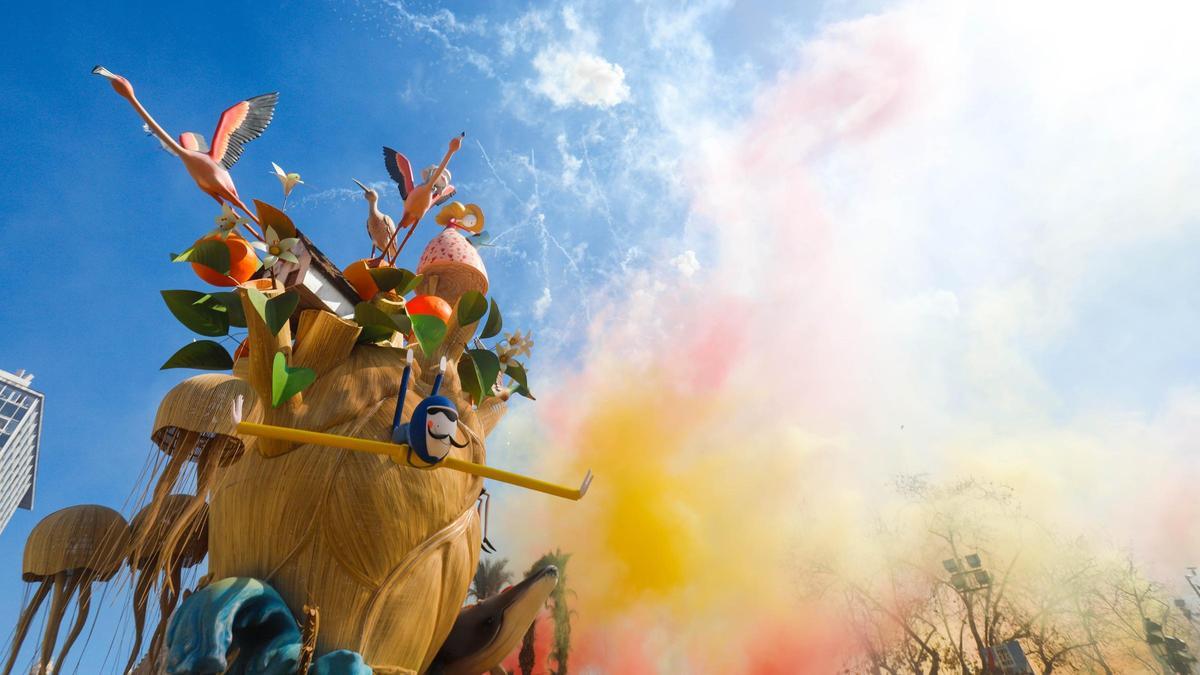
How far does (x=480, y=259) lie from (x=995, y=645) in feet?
55.8

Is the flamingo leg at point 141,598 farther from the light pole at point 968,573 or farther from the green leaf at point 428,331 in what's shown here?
the light pole at point 968,573

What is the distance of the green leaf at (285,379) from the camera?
4.03 meters

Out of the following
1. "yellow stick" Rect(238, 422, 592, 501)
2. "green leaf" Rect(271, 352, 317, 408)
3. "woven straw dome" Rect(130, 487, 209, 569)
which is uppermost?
"green leaf" Rect(271, 352, 317, 408)

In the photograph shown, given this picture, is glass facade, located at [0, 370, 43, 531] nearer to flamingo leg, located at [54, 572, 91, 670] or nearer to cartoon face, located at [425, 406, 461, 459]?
flamingo leg, located at [54, 572, 91, 670]

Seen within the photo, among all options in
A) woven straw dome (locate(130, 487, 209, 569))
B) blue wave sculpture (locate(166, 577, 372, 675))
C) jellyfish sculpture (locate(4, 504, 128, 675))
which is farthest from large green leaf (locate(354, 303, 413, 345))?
jellyfish sculpture (locate(4, 504, 128, 675))

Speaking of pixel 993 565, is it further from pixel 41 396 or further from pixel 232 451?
pixel 41 396

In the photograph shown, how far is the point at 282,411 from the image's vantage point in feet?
13.9

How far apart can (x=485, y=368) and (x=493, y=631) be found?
82.7 inches

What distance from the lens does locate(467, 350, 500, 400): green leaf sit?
16.7 ft

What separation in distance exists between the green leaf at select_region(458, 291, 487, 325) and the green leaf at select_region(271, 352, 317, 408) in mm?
1187

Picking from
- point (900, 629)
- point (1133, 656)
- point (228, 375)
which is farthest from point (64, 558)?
point (1133, 656)

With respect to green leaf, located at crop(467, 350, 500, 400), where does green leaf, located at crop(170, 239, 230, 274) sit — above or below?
above

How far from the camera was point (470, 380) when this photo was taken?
5.14 meters

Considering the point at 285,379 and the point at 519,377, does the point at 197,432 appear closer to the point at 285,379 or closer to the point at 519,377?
the point at 285,379
